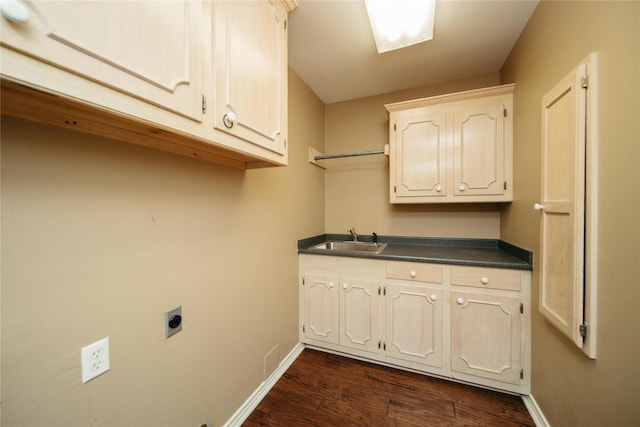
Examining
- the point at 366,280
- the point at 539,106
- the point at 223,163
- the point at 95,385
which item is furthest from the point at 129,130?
the point at 539,106

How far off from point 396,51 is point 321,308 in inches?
82.9

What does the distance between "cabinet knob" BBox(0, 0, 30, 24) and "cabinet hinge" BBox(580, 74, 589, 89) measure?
5.55 feet

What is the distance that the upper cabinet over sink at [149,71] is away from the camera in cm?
44

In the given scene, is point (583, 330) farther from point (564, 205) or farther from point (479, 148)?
point (479, 148)

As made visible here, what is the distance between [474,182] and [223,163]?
5.93 ft

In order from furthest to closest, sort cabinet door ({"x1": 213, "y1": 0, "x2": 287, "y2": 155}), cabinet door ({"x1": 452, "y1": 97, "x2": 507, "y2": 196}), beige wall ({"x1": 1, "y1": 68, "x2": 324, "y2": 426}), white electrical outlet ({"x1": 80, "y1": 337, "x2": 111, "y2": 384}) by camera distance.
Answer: cabinet door ({"x1": 452, "y1": 97, "x2": 507, "y2": 196})
cabinet door ({"x1": 213, "y1": 0, "x2": 287, "y2": 155})
white electrical outlet ({"x1": 80, "y1": 337, "x2": 111, "y2": 384})
beige wall ({"x1": 1, "y1": 68, "x2": 324, "y2": 426})

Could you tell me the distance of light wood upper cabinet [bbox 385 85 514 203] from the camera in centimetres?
172

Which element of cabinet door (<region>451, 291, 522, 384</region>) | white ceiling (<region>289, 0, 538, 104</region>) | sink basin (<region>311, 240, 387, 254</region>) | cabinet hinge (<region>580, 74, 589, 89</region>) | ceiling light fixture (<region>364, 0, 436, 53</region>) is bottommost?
cabinet door (<region>451, 291, 522, 384</region>)

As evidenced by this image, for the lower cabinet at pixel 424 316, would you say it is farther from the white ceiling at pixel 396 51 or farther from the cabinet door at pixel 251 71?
the white ceiling at pixel 396 51

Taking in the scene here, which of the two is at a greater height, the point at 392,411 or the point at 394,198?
the point at 394,198

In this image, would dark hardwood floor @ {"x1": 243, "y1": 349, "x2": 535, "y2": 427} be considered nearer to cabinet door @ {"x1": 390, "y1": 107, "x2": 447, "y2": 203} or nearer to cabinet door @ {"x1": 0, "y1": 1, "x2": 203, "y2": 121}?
cabinet door @ {"x1": 390, "y1": 107, "x2": 447, "y2": 203}

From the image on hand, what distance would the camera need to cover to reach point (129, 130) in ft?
2.43

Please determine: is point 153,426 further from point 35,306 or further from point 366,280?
point 366,280

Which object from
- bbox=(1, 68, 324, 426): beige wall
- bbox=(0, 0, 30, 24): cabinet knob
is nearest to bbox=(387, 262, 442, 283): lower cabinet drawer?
bbox=(1, 68, 324, 426): beige wall
